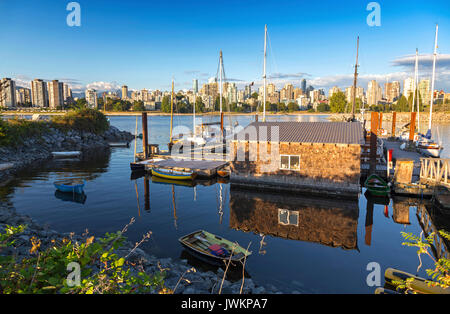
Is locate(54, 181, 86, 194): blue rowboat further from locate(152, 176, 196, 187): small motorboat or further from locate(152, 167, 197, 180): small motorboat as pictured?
locate(152, 167, 197, 180): small motorboat

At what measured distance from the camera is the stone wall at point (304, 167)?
859 inches

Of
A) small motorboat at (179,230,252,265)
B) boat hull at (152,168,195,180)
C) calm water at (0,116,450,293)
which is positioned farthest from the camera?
boat hull at (152,168,195,180)

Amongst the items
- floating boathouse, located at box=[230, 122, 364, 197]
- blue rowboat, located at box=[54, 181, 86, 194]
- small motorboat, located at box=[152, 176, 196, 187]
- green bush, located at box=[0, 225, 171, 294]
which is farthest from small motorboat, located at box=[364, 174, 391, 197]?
blue rowboat, located at box=[54, 181, 86, 194]

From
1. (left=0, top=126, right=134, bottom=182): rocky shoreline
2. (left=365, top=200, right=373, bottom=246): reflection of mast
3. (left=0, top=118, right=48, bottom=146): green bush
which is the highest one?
(left=0, top=118, right=48, bottom=146): green bush

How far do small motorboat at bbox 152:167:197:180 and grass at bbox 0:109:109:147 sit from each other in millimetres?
23229

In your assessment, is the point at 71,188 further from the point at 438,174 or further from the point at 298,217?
the point at 438,174

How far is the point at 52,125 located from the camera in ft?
170

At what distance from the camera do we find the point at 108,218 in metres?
18.9

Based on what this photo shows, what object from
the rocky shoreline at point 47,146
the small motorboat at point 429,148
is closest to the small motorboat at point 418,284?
the small motorboat at point 429,148

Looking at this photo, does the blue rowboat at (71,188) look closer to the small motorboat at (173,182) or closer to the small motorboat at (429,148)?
the small motorboat at (173,182)

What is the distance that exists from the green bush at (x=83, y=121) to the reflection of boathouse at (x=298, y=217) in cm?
4499

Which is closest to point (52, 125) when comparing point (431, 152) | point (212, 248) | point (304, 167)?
point (304, 167)

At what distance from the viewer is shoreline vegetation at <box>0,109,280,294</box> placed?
4836 millimetres
